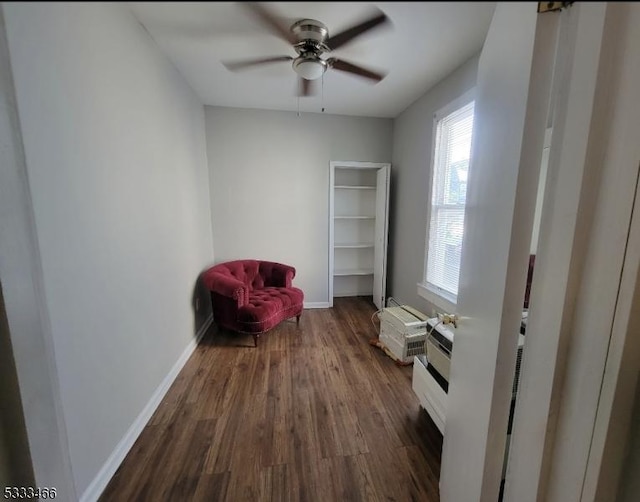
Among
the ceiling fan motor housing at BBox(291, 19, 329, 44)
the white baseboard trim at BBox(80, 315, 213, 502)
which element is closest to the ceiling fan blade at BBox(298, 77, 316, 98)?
the ceiling fan motor housing at BBox(291, 19, 329, 44)

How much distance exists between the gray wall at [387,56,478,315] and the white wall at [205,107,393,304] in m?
0.46

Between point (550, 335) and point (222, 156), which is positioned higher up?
point (222, 156)

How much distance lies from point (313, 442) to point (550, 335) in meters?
1.34

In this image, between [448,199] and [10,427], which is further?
[448,199]

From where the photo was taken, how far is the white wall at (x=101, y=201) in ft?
1.58

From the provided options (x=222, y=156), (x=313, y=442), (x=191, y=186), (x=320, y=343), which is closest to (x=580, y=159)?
(x=313, y=442)

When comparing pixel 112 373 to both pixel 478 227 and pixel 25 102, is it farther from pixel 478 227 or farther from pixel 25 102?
pixel 478 227

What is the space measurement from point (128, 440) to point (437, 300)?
2.24m

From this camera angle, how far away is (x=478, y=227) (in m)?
0.83

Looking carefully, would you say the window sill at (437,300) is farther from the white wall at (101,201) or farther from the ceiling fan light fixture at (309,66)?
the white wall at (101,201)

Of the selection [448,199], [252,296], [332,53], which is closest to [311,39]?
[332,53]

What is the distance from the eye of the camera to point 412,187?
284cm

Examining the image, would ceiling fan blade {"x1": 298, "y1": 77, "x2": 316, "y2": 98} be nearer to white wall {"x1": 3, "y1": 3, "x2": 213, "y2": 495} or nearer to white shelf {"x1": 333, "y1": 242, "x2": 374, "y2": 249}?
white wall {"x1": 3, "y1": 3, "x2": 213, "y2": 495}

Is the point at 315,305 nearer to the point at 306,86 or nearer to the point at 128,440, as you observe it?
the point at 128,440
